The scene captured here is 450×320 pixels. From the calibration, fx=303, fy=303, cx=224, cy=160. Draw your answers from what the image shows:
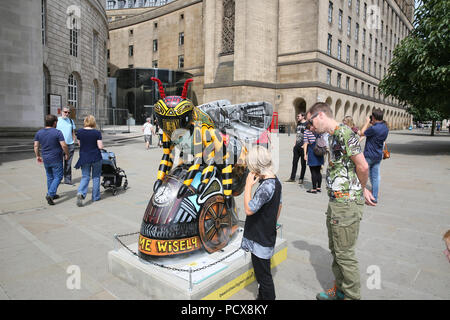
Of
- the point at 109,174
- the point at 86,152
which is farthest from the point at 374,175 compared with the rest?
the point at 86,152

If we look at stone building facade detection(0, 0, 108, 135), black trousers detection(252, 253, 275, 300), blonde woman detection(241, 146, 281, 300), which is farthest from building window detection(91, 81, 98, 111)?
black trousers detection(252, 253, 275, 300)

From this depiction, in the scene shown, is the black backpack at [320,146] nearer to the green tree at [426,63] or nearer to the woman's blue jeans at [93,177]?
the woman's blue jeans at [93,177]

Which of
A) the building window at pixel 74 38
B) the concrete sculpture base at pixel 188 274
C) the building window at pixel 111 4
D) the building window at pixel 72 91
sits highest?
the building window at pixel 111 4

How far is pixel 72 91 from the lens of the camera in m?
25.3

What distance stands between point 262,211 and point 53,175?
220 inches

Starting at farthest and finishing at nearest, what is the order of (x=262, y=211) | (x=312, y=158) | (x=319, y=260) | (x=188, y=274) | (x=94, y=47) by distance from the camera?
1. (x=94, y=47)
2. (x=312, y=158)
3. (x=319, y=260)
4. (x=188, y=274)
5. (x=262, y=211)

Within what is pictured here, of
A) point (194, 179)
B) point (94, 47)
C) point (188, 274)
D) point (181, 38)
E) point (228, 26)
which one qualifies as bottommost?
point (188, 274)

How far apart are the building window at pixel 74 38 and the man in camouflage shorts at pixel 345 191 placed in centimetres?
2618

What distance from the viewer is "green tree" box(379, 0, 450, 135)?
1486 cm

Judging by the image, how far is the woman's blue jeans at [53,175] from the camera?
649 centimetres

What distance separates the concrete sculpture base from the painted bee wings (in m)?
1.54

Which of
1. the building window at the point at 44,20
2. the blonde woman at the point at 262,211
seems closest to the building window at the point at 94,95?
the building window at the point at 44,20

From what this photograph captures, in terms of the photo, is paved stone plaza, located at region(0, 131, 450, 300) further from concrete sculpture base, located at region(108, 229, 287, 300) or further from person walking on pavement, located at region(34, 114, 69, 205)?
person walking on pavement, located at region(34, 114, 69, 205)

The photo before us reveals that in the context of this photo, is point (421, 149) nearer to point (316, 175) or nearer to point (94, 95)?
point (316, 175)
